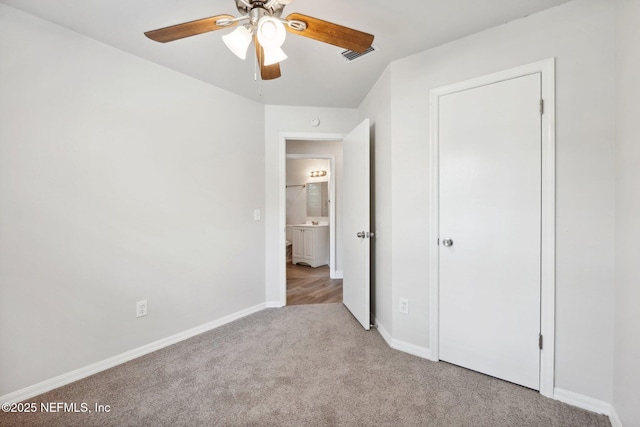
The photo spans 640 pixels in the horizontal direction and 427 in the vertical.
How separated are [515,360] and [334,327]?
1431 mm

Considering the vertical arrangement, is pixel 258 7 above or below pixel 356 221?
above

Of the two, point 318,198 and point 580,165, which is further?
point 318,198

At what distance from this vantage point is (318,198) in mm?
5699

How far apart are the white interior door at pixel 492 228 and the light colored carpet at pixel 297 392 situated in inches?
9.6

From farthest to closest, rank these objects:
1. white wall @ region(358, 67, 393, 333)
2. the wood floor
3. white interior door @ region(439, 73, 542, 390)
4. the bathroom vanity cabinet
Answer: the bathroom vanity cabinet → the wood floor → white wall @ region(358, 67, 393, 333) → white interior door @ region(439, 73, 542, 390)

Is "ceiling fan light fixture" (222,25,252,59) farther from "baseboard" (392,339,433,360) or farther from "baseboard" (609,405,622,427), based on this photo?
"baseboard" (609,405,622,427)

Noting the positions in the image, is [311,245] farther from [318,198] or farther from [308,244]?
[318,198]

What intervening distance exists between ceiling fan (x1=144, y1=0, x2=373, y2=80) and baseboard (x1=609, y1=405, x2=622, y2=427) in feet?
7.48

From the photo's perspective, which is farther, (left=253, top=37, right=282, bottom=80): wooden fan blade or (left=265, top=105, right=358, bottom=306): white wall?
(left=265, top=105, right=358, bottom=306): white wall

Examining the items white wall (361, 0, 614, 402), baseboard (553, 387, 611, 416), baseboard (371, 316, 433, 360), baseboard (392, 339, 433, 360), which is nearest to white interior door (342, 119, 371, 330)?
baseboard (371, 316, 433, 360)

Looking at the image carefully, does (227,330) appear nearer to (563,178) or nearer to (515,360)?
(515,360)

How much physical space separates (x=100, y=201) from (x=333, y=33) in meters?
1.92

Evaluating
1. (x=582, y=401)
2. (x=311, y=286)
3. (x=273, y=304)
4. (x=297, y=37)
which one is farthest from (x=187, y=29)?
(x=311, y=286)

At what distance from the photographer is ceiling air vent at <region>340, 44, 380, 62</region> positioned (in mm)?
1983
